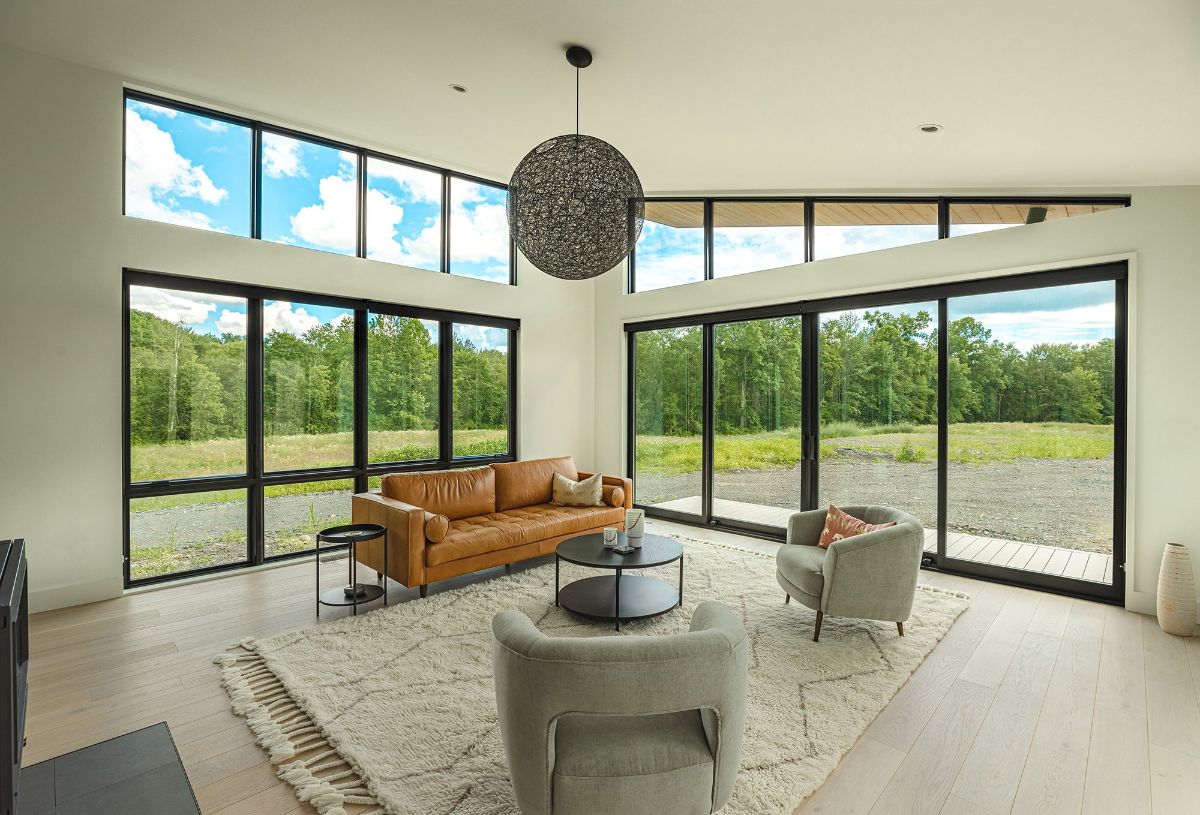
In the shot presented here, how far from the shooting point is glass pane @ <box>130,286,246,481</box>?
165 inches

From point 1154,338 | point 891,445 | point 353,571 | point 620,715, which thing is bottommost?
point 353,571

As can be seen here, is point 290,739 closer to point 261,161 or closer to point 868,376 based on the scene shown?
point 261,161

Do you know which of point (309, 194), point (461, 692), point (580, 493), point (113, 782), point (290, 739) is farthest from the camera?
point (580, 493)

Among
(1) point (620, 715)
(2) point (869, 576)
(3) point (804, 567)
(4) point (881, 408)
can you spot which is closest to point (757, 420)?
(4) point (881, 408)

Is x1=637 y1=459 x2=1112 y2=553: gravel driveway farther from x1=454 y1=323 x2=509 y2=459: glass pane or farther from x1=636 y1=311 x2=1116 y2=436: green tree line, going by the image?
x1=454 y1=323 x2=509 y2=459: glass pane

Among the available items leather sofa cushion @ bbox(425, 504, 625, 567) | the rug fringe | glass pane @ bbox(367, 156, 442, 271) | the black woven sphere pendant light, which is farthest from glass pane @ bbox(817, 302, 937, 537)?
the rug fringe

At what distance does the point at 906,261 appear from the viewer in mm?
4773

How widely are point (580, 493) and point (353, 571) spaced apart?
2.02 metres

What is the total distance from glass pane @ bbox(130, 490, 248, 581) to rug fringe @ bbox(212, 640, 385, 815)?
1.72 meters

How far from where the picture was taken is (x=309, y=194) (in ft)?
16.4

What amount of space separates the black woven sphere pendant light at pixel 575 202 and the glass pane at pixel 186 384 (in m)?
2.85

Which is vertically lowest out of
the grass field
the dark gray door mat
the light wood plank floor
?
the dark gray door mat

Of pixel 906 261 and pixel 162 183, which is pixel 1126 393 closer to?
pixel 906 261

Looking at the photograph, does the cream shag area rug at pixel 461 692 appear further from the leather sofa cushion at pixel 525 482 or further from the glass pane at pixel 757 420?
the glass pane at pixel 757 420
